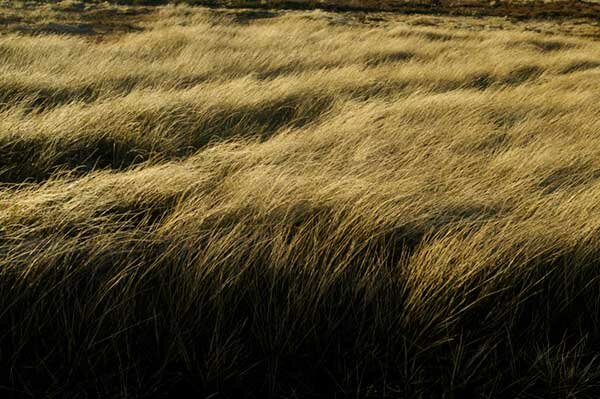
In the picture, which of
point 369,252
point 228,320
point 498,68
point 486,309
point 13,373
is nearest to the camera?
point 13,373

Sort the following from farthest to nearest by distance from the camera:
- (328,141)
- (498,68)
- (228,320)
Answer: (498,68) < (328,141) < (228,320)

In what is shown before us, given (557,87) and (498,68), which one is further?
(498,68)

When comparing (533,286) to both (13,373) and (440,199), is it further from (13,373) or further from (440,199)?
(13,373)

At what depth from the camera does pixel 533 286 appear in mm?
2047

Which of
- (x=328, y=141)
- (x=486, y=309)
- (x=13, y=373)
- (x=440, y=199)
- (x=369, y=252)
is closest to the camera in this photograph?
(x=13, y=373)

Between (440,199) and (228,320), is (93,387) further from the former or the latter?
(440,199)

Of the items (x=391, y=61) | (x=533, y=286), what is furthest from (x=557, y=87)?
(x=533, y=286)

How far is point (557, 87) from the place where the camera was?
22.0 feet

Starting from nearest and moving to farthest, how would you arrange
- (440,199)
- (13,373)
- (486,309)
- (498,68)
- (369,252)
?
(13,373)
(486,309)
(369,252)
(440,199)
(498,68)

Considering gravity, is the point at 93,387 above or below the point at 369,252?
below

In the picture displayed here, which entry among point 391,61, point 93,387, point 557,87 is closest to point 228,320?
point 93,387

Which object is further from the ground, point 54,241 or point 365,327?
point 54,241

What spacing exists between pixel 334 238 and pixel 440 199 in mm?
818

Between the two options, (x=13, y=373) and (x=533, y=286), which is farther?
(x=533, y=286)
